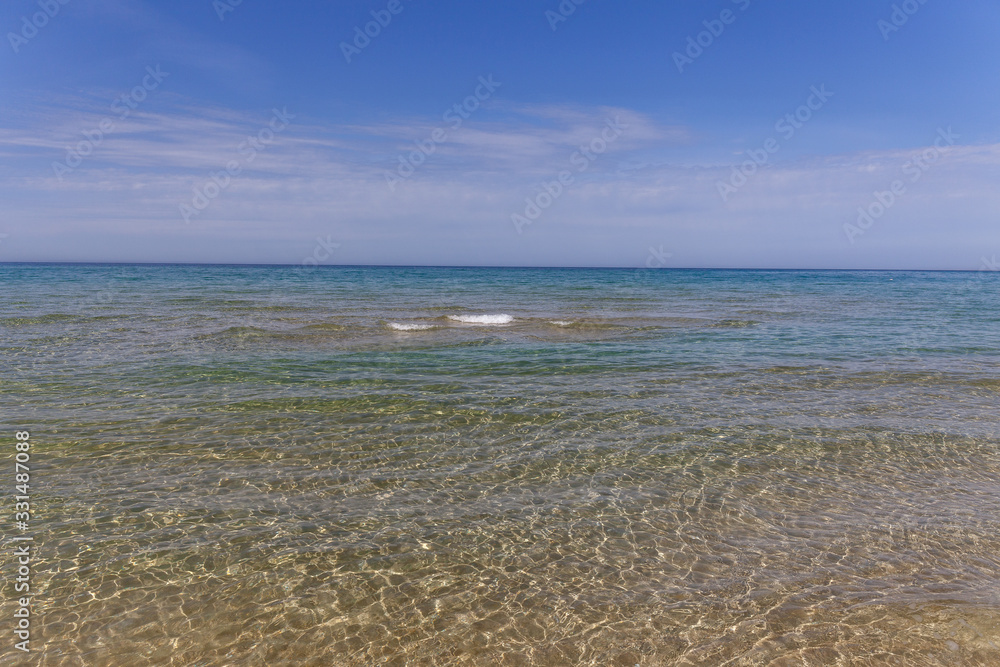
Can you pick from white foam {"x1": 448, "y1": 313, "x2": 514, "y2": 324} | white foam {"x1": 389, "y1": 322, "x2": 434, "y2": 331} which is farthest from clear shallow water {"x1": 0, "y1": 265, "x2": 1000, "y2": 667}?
white foam {"x1": 448, "y1": 313, "x2": 514, "y2": 324}

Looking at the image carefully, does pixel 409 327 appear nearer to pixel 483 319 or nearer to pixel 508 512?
pixel 483 319

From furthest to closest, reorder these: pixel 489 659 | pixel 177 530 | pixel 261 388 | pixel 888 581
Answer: pixel 261 388, pixel 177 530, pixel 888 581, pixel 489 659

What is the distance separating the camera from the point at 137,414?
34.7 feet

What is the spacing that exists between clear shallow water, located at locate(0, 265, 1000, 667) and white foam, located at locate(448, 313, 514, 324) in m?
10.7

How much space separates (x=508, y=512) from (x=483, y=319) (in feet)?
67.2

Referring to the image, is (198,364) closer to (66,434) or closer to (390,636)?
(66,434)

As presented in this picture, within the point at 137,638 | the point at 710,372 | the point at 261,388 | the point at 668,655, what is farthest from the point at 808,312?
the point at 137,638

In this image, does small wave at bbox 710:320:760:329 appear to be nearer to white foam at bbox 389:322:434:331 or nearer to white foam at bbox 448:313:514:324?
white foam at bbox 448:313:514:324

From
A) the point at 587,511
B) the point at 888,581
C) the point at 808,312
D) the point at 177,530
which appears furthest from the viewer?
the point at 808,312

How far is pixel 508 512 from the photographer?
Answer: 7055 mm

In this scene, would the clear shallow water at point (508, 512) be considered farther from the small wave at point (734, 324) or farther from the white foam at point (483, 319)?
the white foam at point (483, 319)

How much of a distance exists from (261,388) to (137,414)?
2.61 meters

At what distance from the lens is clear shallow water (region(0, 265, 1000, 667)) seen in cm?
487

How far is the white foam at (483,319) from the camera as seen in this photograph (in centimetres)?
2667
